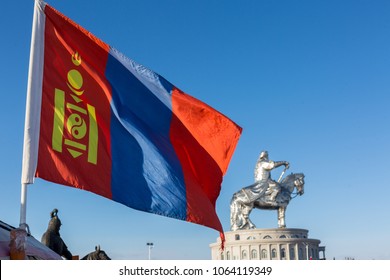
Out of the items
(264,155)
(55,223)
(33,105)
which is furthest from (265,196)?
(33,105)

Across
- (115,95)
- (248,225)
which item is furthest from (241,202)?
(115,95)

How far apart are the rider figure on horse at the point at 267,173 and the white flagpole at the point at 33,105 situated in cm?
4504

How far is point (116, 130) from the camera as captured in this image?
791 cm

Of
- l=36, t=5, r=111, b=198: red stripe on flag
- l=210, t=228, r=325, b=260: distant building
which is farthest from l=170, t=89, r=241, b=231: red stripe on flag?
l=210, t=228, r=325, b=260: distant building

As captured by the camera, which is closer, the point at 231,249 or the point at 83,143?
the point at 83,143

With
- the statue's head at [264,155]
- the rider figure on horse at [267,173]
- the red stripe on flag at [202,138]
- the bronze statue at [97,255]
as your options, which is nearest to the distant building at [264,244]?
the rider figure on horse at [267,173]

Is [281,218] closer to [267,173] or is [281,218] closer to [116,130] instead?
[267,173]

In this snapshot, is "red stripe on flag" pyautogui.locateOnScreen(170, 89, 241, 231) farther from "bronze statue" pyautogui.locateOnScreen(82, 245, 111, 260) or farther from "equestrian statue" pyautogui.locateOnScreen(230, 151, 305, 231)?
"equestrian statue" pyautogui.locateOnScreen(230, 151, 305, 231)

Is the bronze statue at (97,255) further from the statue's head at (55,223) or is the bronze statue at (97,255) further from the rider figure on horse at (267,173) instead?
the rider figure on horse at (267,173)

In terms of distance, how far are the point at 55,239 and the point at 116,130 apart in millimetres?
3612
